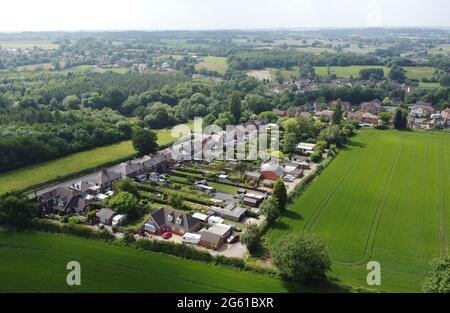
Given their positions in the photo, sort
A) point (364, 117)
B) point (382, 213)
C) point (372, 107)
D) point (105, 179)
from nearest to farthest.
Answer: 1. point (382, 213)
2. point (105, 179)
3. point (364, 117)
4. point (372, 107)

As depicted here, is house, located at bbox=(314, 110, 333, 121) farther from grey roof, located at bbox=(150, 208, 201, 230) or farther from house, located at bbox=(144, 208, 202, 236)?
house, located at bbox=(144, 208, 202, 236)

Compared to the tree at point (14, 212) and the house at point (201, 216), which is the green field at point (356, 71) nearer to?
the house at point (201, 216)

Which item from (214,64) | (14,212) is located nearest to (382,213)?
(14,212)

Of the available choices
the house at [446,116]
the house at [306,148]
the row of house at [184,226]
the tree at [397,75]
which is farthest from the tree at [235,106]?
the tree at [397,75]

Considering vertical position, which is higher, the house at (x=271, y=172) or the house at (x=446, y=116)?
the house at (x=446, y=116)

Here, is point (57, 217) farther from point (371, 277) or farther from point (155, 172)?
point (371, 277)

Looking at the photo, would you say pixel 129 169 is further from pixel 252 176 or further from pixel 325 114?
pixel 325 114

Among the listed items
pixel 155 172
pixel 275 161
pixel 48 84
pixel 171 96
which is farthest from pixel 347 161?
pixel 48 84
